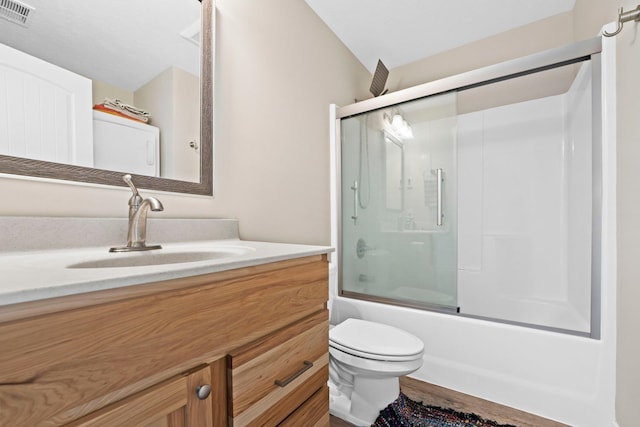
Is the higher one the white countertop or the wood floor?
the white countertop

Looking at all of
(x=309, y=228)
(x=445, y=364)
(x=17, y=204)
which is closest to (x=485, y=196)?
(x=445, y=364)

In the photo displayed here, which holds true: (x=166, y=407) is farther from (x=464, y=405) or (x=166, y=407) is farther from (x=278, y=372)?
(x=464, y=405)

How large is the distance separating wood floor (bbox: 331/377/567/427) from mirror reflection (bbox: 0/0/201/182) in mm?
1414

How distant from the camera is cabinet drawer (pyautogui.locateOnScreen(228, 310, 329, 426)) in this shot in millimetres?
601

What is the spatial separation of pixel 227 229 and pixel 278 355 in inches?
25.5

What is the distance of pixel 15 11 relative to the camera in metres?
0.74

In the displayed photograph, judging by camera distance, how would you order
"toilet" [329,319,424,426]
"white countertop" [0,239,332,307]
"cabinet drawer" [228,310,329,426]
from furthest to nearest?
1. "toilet" [329,319,424,426]
2. "cabinet drawer" [228,310,329,426]
3. "white countertop" [0,239,332,307]

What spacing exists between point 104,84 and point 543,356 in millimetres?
2120

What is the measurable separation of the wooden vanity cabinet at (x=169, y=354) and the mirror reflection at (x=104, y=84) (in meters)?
0.63

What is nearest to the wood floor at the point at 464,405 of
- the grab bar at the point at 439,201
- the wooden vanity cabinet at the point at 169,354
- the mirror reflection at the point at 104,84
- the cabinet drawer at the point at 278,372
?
the cabinet drawer at the point at 278,372

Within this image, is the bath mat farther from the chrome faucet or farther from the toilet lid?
the chrome faucet

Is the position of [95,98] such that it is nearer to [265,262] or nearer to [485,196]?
[265,262]

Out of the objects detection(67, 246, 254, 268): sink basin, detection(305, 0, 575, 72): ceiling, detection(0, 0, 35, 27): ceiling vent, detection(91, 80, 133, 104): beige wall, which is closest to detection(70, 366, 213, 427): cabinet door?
detection(67, 246, 254, 268): sink basin

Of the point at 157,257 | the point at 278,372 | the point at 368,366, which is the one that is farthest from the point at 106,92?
the point at 368,366
